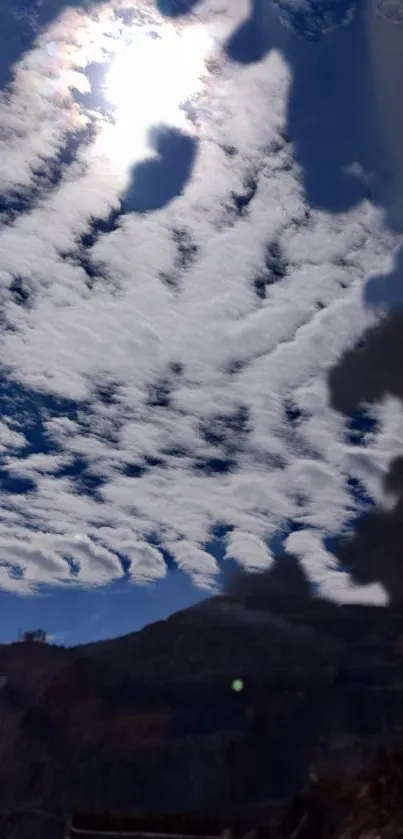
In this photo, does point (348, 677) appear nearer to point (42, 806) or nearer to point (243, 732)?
point (243, 732)

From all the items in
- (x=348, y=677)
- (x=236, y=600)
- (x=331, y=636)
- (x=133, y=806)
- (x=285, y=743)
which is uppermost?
(x=236, y=600)

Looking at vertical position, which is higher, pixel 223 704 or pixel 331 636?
pixel 331 636

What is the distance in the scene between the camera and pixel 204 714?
119062mm

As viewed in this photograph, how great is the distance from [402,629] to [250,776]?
154ft

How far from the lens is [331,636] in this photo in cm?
13950

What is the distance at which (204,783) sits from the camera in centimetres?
10256

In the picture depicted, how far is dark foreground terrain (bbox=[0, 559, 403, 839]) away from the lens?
10312 cm

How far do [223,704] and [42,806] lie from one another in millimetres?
33696

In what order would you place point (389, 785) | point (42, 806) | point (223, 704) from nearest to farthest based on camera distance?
point (389, 785), point (42, 806), point (223, 704)

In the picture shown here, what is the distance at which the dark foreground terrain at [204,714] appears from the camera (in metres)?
103

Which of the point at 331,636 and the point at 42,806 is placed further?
the point at 331,636

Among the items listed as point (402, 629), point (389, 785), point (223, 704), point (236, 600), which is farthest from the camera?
point (236, 600)

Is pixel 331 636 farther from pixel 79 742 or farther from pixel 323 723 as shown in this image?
pixel 79 742

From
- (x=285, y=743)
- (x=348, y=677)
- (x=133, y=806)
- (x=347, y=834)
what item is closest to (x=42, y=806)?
(x=133, y=806)
